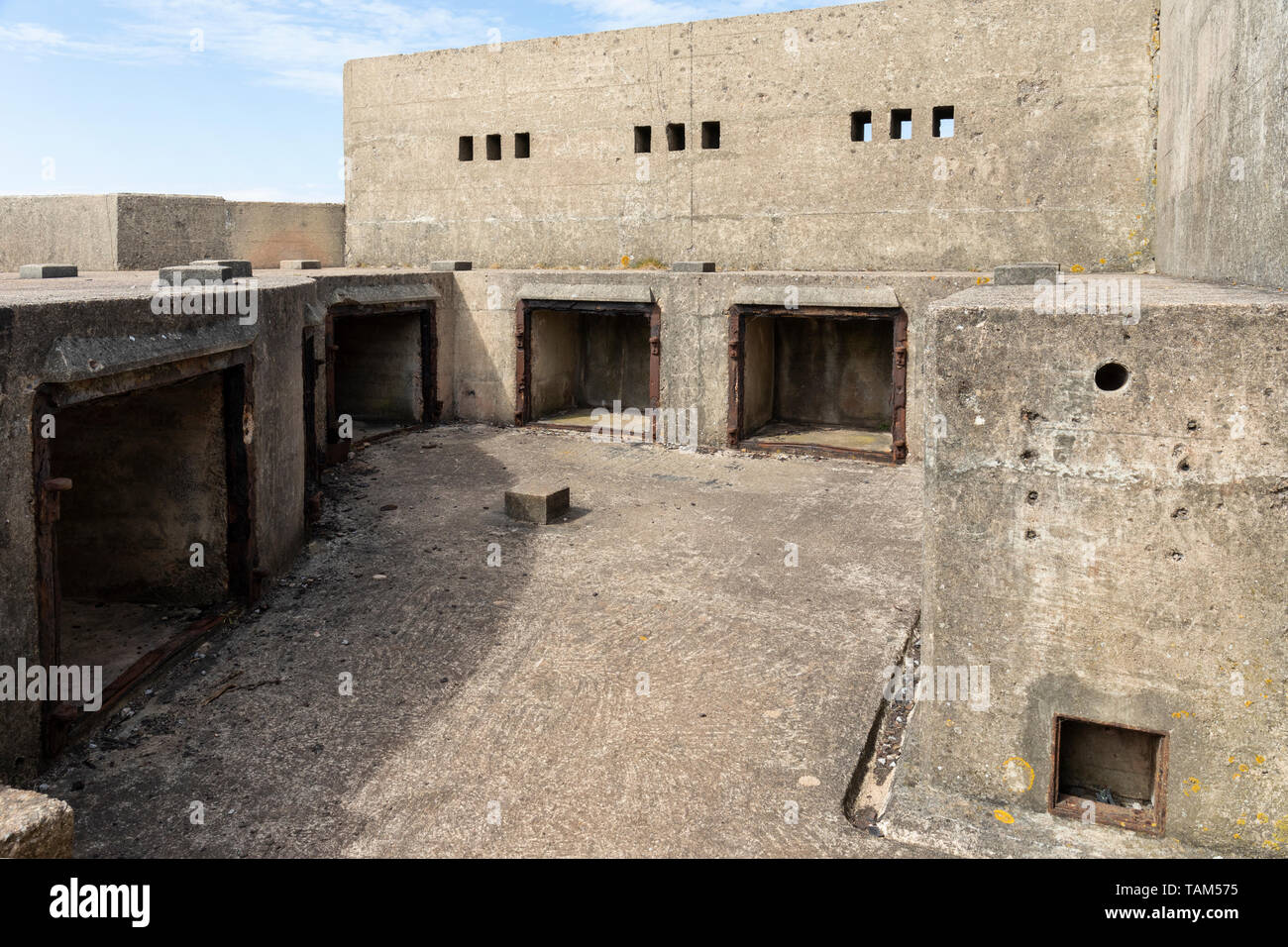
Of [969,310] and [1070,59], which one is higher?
[1070,59]

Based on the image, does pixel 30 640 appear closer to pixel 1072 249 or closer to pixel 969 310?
pixel 969 310

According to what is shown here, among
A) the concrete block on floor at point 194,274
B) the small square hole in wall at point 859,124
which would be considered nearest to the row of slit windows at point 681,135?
the small square hole in wall at point 859,124

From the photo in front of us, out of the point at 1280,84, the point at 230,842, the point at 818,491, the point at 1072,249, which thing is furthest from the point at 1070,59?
the point at 230,842

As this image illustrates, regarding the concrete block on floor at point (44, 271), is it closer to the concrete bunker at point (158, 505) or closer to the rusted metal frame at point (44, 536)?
the concrete bunker at point (158, 505)

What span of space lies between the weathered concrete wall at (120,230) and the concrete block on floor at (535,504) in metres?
8.39

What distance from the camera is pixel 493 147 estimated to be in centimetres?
1616

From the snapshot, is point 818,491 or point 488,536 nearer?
point 488,536

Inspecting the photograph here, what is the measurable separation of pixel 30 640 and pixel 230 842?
4.63 ft

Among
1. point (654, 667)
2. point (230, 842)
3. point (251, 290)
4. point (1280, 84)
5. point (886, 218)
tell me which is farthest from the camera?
point (886, 218)

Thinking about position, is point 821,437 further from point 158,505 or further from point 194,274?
point 158,505

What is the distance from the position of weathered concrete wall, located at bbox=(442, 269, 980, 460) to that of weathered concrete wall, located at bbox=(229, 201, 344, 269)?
14.1 ft

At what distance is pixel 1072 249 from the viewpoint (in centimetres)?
1261

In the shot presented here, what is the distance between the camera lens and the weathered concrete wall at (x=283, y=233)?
16.7m

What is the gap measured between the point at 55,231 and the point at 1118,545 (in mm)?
15474
